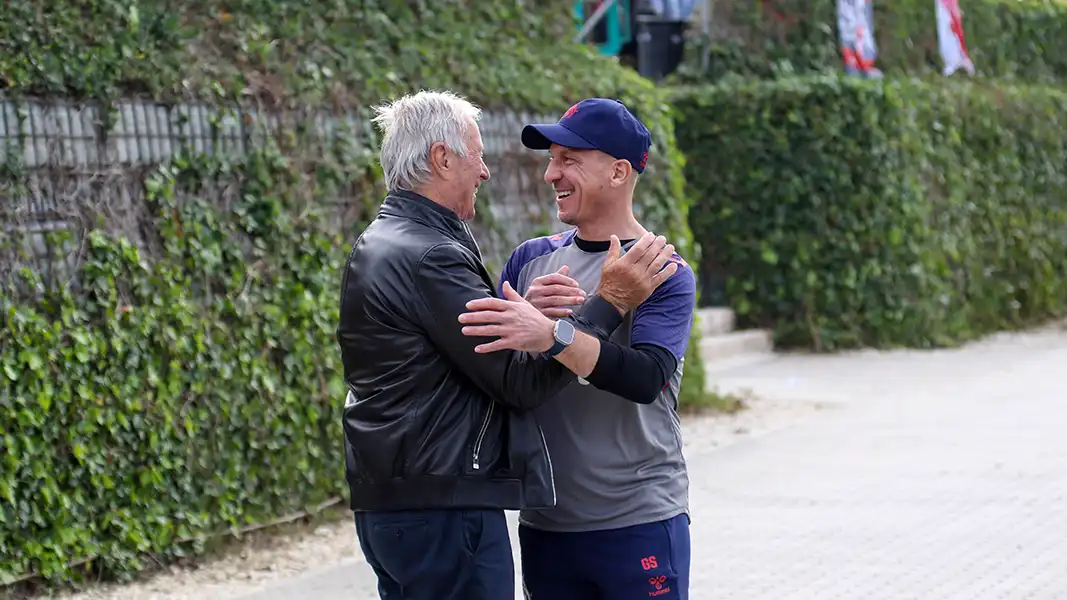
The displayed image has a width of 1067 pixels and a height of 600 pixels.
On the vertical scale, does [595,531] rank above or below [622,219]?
below

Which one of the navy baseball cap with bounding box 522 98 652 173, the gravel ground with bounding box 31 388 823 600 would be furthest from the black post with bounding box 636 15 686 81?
the navy baseball cap with bounding box 522 98 652 173

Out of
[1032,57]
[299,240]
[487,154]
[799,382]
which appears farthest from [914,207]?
[299,240]

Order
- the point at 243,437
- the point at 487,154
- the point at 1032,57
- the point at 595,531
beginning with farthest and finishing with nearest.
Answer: the point at 1032,57
the point at 487,154
the point at 243,437
the point at 595,531

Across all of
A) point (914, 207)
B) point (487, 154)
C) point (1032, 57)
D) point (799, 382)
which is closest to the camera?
point (487, 154)

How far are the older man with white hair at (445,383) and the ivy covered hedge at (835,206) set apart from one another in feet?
34.4

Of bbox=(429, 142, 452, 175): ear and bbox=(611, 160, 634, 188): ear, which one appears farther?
bbox=(611, 160, 634, 188): ear

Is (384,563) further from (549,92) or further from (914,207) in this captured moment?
(914,207)

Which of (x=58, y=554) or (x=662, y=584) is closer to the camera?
(x=662, y=584)

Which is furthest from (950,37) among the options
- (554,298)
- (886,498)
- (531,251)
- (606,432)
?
(554,298)

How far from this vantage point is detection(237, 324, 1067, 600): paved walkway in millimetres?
6008

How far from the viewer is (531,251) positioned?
138 inches

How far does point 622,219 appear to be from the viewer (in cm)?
331

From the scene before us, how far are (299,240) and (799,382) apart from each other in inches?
245

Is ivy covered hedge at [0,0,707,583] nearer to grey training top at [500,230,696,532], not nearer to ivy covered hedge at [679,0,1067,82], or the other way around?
grey training top at [500,230,696,532]
